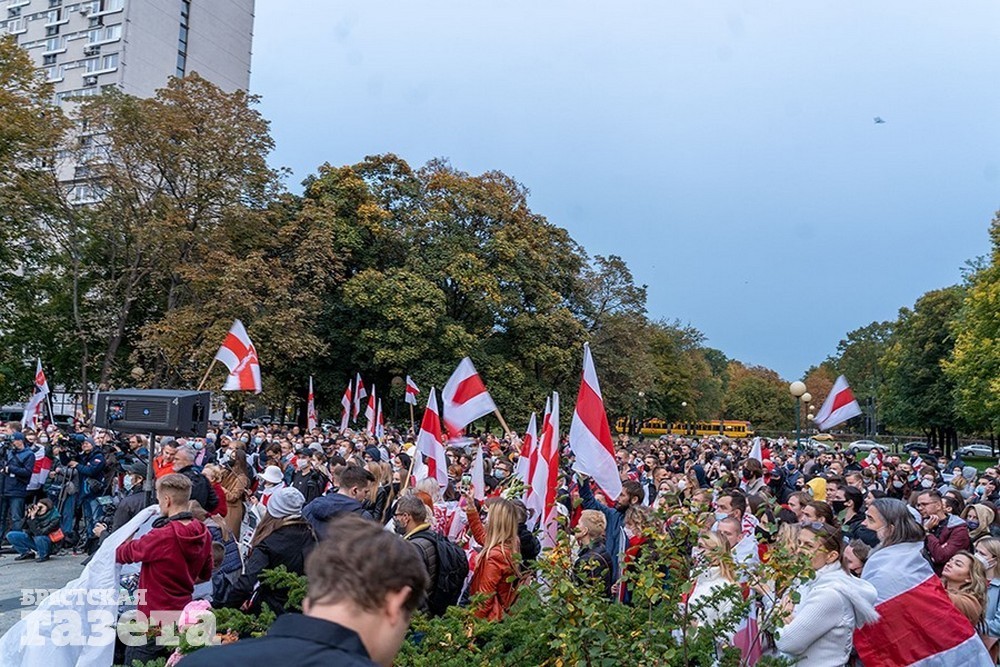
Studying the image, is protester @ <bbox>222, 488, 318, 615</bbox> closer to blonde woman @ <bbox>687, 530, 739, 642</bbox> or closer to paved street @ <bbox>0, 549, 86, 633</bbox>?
blonde woman @ <bbox>687, 530, 739, 642</bbox>

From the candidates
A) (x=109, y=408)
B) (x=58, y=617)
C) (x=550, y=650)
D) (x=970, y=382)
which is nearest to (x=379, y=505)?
(x=109, y=408)

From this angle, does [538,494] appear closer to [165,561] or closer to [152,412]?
[165,561]

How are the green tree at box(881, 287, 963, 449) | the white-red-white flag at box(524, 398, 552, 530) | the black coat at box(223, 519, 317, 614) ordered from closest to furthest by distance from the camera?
the black coat at box(223, 519, 317, 614)
the white-red-white flag at box(524, 398, 552, 530)
the green tree at box(881, 287, 963, 449)

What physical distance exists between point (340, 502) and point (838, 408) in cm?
1500

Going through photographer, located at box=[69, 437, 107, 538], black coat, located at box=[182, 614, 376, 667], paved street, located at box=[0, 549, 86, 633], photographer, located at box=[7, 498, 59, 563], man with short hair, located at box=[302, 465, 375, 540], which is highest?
black coat, located at box=[182, 614, 376, 667]

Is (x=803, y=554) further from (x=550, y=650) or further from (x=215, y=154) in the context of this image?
(x=215, y=154)

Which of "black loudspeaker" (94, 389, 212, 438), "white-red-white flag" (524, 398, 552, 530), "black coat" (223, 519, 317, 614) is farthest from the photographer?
"black loudspeaker" (94, 389, 212, 438)

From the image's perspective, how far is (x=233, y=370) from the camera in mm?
14586

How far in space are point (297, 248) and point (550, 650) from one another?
32203mm

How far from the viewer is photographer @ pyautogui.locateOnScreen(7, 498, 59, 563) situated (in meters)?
11.8

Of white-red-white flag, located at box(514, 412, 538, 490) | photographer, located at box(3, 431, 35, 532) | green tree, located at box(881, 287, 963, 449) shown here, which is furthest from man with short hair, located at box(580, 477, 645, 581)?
green tree, located at box(881, 287, 963, 449)

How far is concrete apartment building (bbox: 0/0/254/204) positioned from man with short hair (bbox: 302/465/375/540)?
193 feet

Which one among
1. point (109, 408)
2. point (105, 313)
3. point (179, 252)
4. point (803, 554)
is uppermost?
point (179, 252)

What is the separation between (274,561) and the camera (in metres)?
5.49
